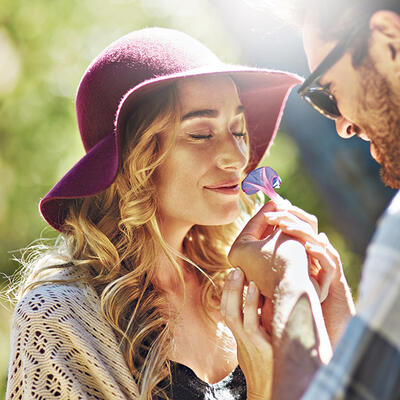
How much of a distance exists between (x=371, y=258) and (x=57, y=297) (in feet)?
3.88

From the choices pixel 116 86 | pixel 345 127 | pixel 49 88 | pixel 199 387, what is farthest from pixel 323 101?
pixel 49 88

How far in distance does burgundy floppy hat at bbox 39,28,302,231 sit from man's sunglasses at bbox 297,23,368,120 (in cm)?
45

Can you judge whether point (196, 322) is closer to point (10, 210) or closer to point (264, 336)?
point (264, 336)

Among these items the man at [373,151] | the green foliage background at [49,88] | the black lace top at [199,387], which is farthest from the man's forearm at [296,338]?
the green foliage background at [49,88]

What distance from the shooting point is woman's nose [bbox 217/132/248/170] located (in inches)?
76.9

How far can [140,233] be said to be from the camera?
2057mm

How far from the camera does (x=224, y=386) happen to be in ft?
6.15

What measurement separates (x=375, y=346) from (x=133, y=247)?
4.18ft

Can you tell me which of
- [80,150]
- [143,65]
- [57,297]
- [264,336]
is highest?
[143,65]

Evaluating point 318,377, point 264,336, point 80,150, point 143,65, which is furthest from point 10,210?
point 318,377

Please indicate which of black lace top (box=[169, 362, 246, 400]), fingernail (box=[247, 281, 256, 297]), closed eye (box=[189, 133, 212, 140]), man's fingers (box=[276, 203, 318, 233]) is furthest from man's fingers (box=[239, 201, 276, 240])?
black lace top (box=[169, 362, 246, 400])

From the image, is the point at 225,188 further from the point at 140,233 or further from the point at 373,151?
the point at 373,151

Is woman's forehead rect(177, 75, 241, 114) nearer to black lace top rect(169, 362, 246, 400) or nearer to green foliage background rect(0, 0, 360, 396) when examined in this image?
black lace top rect(169, 362, 246, 400)

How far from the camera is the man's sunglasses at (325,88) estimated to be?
1.20 meters
